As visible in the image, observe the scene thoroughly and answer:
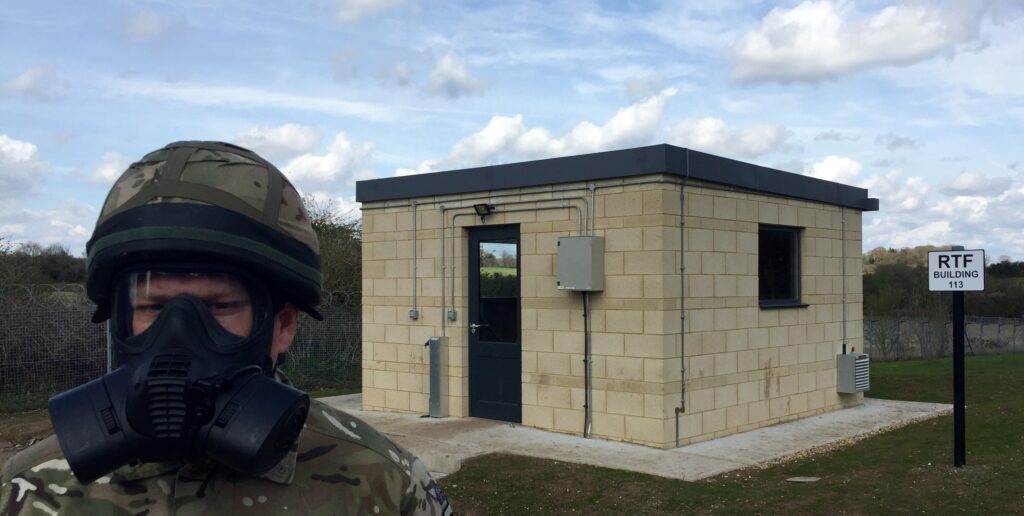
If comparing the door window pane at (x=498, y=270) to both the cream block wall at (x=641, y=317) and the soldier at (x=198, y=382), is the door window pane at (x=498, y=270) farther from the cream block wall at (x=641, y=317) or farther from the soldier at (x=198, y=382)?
the soldier at (x=198, y=382)

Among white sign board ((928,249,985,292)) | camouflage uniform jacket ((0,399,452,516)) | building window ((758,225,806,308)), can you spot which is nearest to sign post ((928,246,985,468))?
white sign board ((928,249,985,292))

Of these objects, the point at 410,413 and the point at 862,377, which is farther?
the point at 862,377

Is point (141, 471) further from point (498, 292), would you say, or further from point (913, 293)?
point (913, 293)

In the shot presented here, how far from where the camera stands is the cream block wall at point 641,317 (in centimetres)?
939

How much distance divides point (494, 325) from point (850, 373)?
17.7ft

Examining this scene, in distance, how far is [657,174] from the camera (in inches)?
364

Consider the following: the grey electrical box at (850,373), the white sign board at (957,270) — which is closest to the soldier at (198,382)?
the white sign board at (957,270)

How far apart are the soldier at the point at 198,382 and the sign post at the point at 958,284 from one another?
753cm

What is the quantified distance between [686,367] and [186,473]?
329 inches

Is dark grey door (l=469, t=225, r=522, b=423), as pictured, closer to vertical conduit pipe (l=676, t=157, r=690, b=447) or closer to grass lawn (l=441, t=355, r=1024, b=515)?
grass lawn (l=441, t=355, r=1024, b=515)

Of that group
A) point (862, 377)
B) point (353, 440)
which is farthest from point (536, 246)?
point (353, 440)

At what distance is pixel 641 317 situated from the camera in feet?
30.8

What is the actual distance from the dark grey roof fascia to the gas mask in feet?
25.8

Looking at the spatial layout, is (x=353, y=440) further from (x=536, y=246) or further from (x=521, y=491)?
(x=536, y=246)
